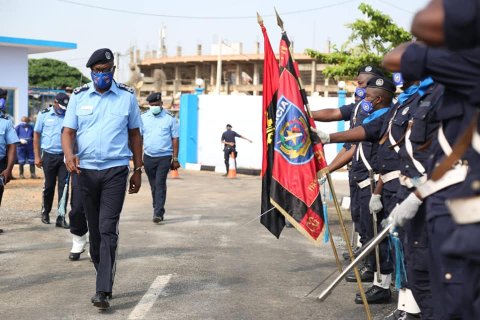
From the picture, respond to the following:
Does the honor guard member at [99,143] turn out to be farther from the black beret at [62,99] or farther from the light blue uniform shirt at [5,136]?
the black beret at [62,99]

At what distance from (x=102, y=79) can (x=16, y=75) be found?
23.7 meters

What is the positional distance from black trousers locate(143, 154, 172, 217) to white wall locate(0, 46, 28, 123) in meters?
17.8

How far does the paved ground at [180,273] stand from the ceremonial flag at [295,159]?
0.85 metres

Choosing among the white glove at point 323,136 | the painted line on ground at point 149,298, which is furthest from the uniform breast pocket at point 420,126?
the painted line on ground at point 149,298

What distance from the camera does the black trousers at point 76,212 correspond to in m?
7.83

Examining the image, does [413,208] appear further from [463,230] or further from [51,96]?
[51,96]

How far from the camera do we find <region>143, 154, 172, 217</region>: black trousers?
40.7 feet

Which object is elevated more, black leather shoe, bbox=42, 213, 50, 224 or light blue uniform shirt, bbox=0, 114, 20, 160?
light blue uniform shirt, bbox=0, 114, 20, 160

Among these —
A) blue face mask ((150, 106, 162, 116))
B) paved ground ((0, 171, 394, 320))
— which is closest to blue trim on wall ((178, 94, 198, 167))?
paved ground ((0, 171, 394, 320))

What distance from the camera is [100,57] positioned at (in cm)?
708

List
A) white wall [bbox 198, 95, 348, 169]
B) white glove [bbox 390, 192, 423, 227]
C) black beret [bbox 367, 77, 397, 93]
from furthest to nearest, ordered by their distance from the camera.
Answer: white wall [bbox 198, 95, 348, 169] < black beret [bbox 367, 77, 397, 93] < white glove [bbox 390, 192, 423, 227]

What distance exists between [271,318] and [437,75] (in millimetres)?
3548

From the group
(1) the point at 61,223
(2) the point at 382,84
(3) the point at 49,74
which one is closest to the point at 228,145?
(1) the point at 61,223

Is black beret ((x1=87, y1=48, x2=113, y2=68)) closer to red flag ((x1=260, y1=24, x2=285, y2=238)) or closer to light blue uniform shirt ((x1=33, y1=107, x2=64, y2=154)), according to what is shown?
red flag ((x1=260, y1=24, x2=285, y2=238))
